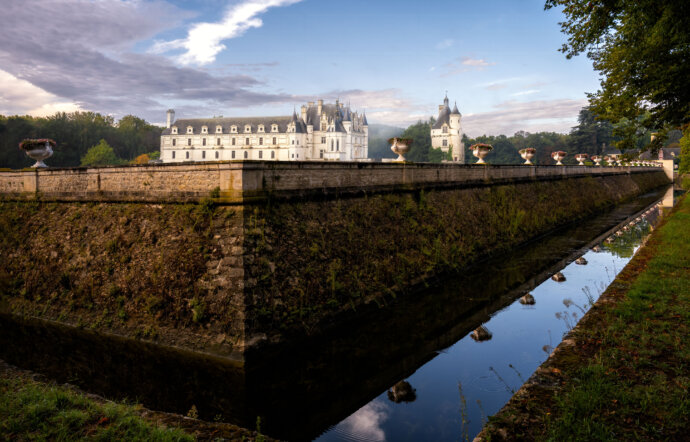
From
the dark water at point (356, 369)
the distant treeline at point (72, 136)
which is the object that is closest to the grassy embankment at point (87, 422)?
the dark water at point (356, 369)

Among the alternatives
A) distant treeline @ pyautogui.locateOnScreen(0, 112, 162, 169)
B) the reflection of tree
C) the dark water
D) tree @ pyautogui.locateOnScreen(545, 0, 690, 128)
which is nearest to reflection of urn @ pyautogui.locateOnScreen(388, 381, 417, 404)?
the dark water

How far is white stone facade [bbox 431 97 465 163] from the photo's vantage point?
108625 mm

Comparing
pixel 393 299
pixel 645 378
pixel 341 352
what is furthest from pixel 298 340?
pixel 645 378

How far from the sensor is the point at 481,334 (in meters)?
10.0

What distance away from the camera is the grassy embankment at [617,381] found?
4.23m

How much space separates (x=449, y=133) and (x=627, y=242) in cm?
9211

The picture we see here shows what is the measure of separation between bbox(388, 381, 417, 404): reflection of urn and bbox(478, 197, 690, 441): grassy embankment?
2.54m

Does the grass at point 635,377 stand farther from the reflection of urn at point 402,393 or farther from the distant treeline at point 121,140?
the distant treeline at point 121,140

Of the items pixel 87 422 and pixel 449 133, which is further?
pixel 449 133

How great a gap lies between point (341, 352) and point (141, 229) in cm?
565

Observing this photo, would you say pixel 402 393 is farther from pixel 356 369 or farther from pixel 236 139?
pixel 236 139

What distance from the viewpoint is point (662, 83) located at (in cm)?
1044

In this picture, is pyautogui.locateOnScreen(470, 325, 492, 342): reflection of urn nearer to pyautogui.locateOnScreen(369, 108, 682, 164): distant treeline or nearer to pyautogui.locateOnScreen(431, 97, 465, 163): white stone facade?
pyautogui.locateOnScreen(369, 108, 682, 164): distant treeline

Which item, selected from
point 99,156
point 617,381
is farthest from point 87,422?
point 99,156
